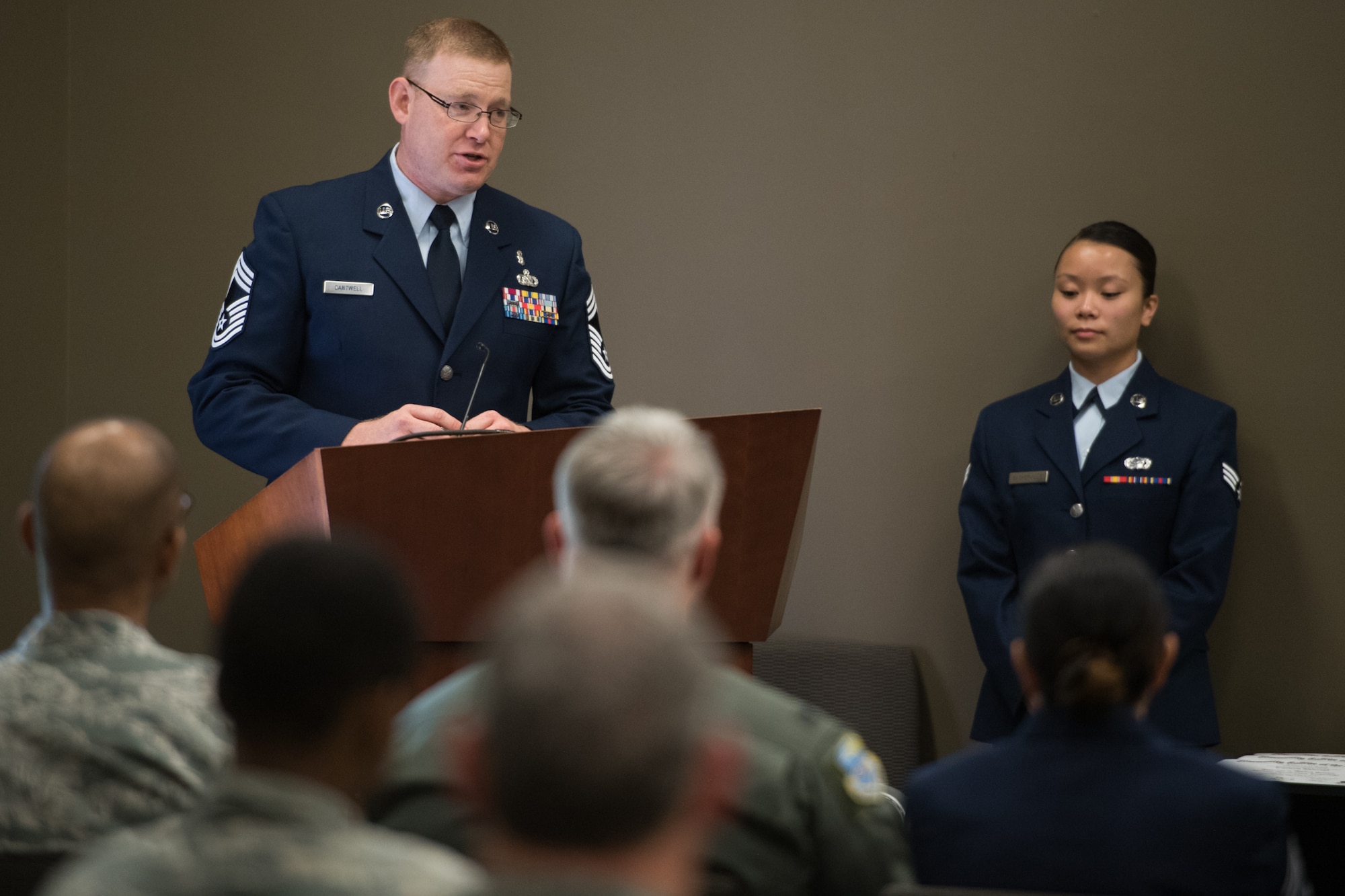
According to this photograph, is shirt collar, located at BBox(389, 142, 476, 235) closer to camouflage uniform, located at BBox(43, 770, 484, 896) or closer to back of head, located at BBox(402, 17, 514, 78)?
back of head, located at BBox(402, 17, 514, 78)

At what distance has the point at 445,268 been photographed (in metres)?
3.04

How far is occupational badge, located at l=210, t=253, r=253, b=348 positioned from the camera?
2.88 m

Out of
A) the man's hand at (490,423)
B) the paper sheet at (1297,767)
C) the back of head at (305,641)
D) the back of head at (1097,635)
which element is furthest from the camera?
the paper sheet at (1297,767)

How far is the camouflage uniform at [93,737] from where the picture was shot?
4.68 feet

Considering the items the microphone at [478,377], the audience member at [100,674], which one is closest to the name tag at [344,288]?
the microphone at [478,377]

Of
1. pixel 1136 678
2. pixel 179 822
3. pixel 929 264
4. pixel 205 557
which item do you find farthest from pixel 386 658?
pixel 929 264

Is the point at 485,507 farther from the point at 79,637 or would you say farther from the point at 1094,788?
the point at 1094,788

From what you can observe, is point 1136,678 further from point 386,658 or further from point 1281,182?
point 1281,182

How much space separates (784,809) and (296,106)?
3917mm

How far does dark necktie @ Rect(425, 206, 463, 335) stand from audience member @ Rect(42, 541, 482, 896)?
6.00ft

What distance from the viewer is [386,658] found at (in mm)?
1192

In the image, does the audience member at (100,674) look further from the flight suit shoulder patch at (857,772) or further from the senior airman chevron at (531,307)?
the senior airman chevron at (531,307)

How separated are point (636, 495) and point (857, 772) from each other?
0.36 metres

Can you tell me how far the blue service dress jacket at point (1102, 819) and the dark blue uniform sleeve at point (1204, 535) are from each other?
2.21m
